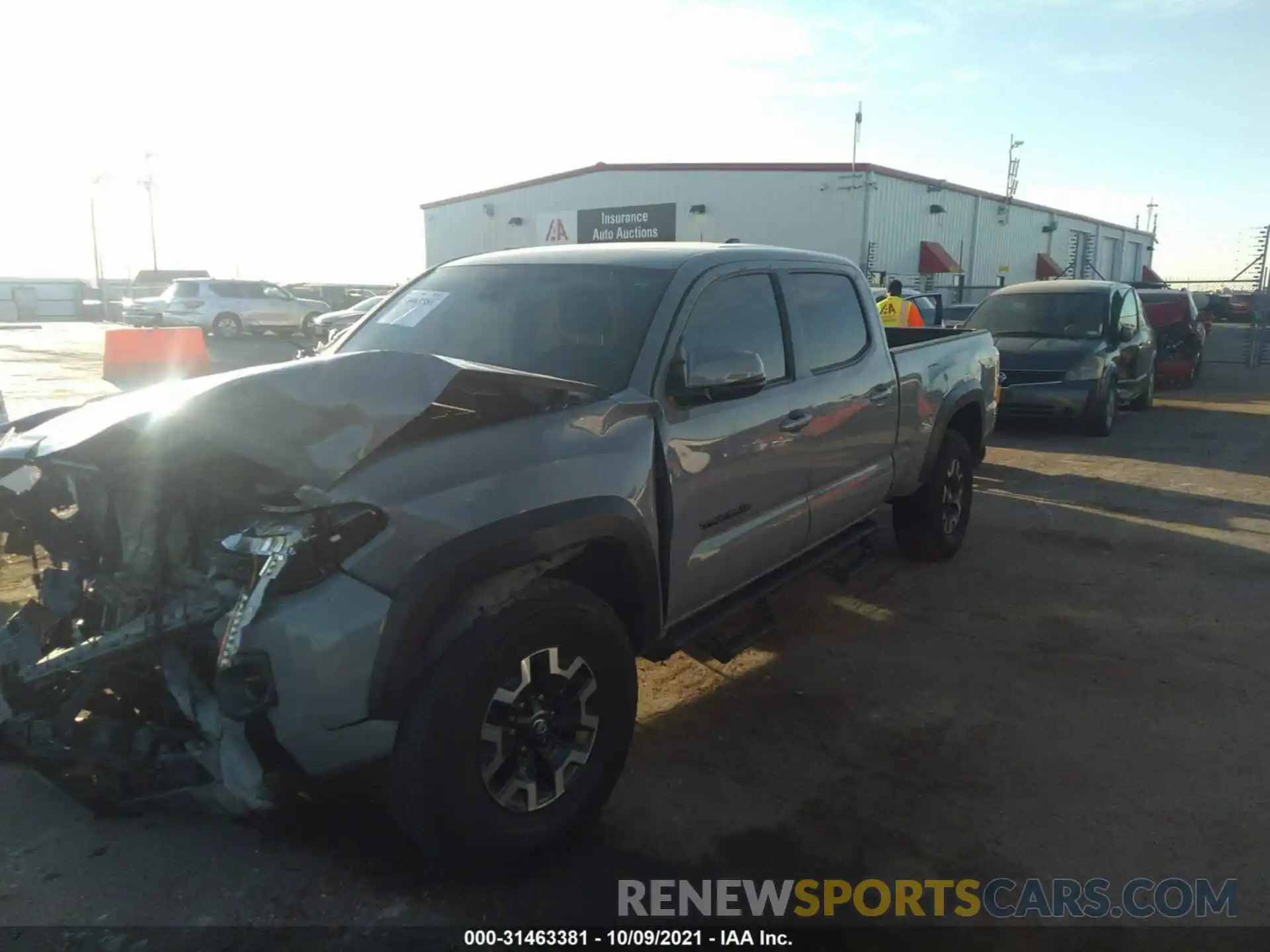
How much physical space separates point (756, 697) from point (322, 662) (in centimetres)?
233

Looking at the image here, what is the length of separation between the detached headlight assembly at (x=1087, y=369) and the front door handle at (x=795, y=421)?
825 centimetres

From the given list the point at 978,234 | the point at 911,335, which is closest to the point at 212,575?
the point at 911,335

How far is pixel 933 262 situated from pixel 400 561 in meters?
33.6

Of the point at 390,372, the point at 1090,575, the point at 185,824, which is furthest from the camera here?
the point at 1090,575

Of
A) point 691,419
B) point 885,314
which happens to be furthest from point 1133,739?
point 885,314

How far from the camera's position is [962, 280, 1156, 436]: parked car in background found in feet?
36.5

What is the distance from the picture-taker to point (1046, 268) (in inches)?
1698

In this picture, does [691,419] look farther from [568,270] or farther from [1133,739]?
[1133,739]

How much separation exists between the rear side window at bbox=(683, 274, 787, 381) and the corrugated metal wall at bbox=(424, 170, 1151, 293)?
26.6 m

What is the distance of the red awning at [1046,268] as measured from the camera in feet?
140

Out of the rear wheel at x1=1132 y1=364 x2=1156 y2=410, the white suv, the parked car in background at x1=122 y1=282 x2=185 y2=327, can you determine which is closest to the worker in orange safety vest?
the rear wheel at x1=1132 y1=364 x2=1156 y2=410

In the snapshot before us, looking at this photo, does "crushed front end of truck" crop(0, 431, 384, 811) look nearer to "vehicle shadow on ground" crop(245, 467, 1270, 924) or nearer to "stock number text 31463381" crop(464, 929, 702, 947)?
"vehicle shadow on ground" crop(245, 467, 1270, 924)

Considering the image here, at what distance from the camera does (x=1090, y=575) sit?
5969mm

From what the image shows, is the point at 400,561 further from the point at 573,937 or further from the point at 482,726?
the point at 573,937
